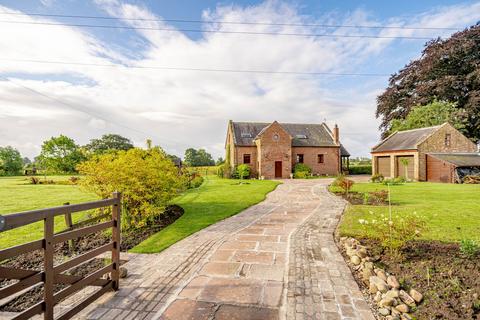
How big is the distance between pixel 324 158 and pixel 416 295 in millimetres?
29372

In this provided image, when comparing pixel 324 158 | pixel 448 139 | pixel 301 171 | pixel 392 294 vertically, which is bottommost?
pixel 392 294

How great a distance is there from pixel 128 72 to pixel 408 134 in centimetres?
2778

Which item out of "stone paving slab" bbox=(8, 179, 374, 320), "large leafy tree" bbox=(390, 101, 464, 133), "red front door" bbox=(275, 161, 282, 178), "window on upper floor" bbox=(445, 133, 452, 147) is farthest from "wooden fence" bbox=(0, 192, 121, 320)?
"large leafy tree" bbox=(390, 101, 464, 133)

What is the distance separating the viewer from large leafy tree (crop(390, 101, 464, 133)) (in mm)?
27547

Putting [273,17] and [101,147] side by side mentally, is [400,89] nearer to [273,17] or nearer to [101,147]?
[273,17]

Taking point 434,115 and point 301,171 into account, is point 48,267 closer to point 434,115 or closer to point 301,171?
point 301,171

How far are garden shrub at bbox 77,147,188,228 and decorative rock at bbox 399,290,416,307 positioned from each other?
20.8ft

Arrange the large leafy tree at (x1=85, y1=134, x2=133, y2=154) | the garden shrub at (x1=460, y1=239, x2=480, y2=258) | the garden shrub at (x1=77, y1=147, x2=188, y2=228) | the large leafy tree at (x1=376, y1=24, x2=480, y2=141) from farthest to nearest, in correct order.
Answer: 1. the large leafy tree at (x1=85, y1=134, x2=133, y2=154)
2. the large leafy tree at (x1=376, y1=24, x2=480, y2=141)
3. the garden shrub at (x1=77, y1=147, x2=188, y2=228)
4. the garden shrub at (x1=460, y1=239, x2=480, y2=258)

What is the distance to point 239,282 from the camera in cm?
396

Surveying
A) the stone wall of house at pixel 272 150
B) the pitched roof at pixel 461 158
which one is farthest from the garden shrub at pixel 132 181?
the pitched roof at pixel 461 158

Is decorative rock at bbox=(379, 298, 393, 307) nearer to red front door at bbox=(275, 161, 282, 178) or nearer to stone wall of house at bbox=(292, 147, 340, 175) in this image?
red front door at bbox=(275, 161, 282, 178)

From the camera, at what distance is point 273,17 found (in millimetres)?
11836

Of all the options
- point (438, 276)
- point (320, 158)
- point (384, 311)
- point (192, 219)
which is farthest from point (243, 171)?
point (384, 311)

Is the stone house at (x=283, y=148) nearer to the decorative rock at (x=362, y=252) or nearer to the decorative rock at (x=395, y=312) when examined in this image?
the decorative rock at (x=362, y=252)
